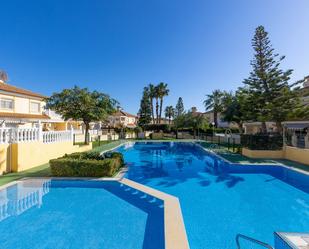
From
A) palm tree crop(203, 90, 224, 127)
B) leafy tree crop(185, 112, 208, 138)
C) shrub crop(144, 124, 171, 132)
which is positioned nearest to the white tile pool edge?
leafy tree crop(185, 112, 208, 138)

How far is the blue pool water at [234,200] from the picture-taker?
5961mm

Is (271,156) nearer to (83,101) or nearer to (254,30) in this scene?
(254,30)

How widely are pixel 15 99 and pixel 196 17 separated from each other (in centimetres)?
2423

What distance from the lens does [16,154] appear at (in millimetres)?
11289

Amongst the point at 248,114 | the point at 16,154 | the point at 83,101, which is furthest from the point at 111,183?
the point at 248,114

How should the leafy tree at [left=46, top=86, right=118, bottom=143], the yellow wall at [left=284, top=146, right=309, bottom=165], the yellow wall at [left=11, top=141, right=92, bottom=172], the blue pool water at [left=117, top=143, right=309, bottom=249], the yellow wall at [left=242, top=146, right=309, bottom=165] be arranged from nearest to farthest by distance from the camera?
the blue pool water at [left=117, top=143, right=309, bottom=249]
the yellow wall at [left=11, top=141, right=92, bottom=172]
the yellow wall at [left=284, top=146, right=309, bottom=165]
the yellow wall at [left=242, top=146, right=309, bottom=165]
the leafy tree at [left=46, top=86, right=118, bottom=143]

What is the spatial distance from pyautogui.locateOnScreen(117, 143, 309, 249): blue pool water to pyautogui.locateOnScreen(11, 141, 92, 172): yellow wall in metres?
6.77

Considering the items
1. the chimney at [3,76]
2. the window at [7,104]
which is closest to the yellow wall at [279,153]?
the window at [7,104]

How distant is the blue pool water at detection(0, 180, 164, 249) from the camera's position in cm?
521

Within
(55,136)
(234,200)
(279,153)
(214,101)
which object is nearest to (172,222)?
(234,200)

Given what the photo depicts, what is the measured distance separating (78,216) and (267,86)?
2225cm

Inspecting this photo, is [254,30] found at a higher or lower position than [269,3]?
higher

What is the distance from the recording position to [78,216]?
6723 millimetres

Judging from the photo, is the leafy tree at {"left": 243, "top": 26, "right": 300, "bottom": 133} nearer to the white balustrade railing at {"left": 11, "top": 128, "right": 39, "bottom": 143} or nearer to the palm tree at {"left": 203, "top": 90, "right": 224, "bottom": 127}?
the white balustrade railing at {"left": 11, "top": 128, "right": 39, "bottom": 143}
